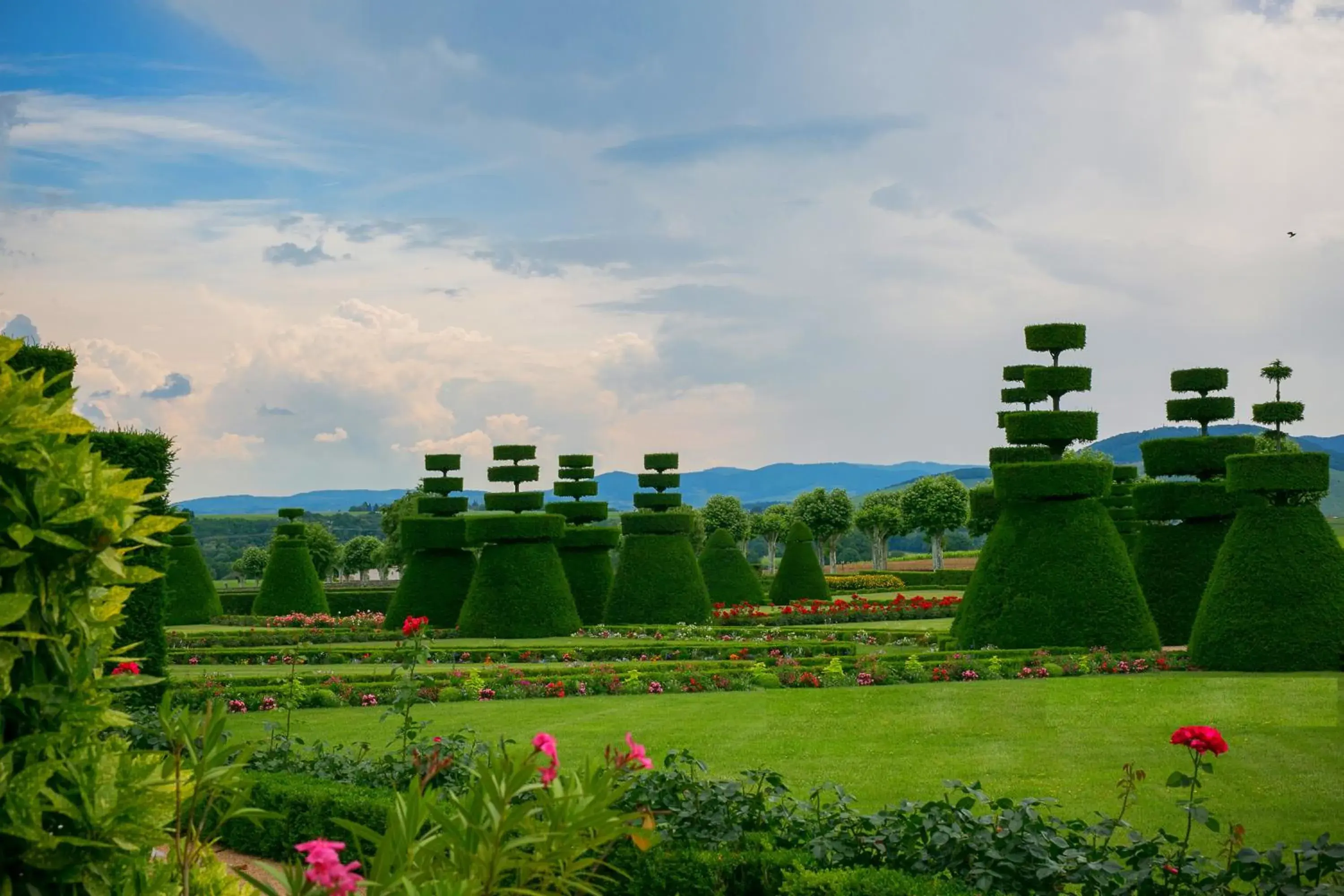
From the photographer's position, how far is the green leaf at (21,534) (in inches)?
100

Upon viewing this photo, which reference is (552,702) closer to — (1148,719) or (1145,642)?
(1148,719)

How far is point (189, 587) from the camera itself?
31.9 meters

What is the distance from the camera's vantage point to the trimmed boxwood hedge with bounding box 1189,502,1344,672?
17391mm

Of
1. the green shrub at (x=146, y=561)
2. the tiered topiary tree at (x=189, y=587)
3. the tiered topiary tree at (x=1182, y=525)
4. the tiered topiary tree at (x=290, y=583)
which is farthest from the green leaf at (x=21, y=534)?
the tiered topiary tree at (x=290, y=583)

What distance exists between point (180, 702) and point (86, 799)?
12.2 metres

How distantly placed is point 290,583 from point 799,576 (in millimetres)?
15197

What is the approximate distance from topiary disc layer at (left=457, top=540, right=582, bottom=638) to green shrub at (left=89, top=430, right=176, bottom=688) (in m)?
11.3

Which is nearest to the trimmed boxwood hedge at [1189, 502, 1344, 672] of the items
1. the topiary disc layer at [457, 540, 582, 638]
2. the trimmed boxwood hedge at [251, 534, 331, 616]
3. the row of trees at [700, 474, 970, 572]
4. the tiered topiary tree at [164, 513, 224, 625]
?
the topiary disc layer at [457, 540, 582, 638]

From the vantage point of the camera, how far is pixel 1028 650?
18.9 m

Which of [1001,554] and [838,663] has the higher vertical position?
[1001,554]

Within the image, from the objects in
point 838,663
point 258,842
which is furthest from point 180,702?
point 838,663

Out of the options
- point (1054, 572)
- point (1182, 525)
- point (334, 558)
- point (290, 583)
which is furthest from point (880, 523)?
point (1054, 572)

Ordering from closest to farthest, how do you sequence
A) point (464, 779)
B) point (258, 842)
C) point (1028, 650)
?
point (464, 779) → point (258, 842) → point (1028, 650)

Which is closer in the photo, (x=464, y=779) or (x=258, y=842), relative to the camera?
(x=464, y=779)
